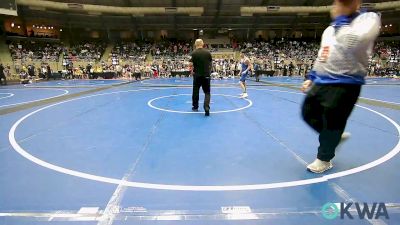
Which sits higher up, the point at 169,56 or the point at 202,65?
the point at 169,56

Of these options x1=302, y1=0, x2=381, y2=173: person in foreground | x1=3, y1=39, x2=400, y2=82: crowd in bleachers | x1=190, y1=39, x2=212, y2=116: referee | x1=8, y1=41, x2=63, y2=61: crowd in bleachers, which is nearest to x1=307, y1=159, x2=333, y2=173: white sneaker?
x1=302, y1=0, x2=381, y2=173: person in foreground

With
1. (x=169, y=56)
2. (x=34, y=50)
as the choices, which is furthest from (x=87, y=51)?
(x=169, y=56)

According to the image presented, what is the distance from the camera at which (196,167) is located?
13.2ft

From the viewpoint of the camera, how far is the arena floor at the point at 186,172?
281 centimetres

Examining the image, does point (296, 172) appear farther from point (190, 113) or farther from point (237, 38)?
point (237, 38)

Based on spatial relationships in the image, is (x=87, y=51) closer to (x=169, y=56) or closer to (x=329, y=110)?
(x=169, y=56)

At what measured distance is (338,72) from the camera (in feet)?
10.9

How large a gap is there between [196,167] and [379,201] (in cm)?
217

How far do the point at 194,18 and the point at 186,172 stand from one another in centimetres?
3606

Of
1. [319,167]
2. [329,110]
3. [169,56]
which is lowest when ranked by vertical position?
[319,167]

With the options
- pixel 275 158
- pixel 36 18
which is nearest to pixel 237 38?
pixel 36 18

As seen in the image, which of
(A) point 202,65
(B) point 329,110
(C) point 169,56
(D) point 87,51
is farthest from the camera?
(D) point 87,51

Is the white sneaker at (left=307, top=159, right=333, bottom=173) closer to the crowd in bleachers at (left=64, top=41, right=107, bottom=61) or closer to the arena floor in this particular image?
the arena floor

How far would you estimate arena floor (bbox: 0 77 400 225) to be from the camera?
9.21 ft
